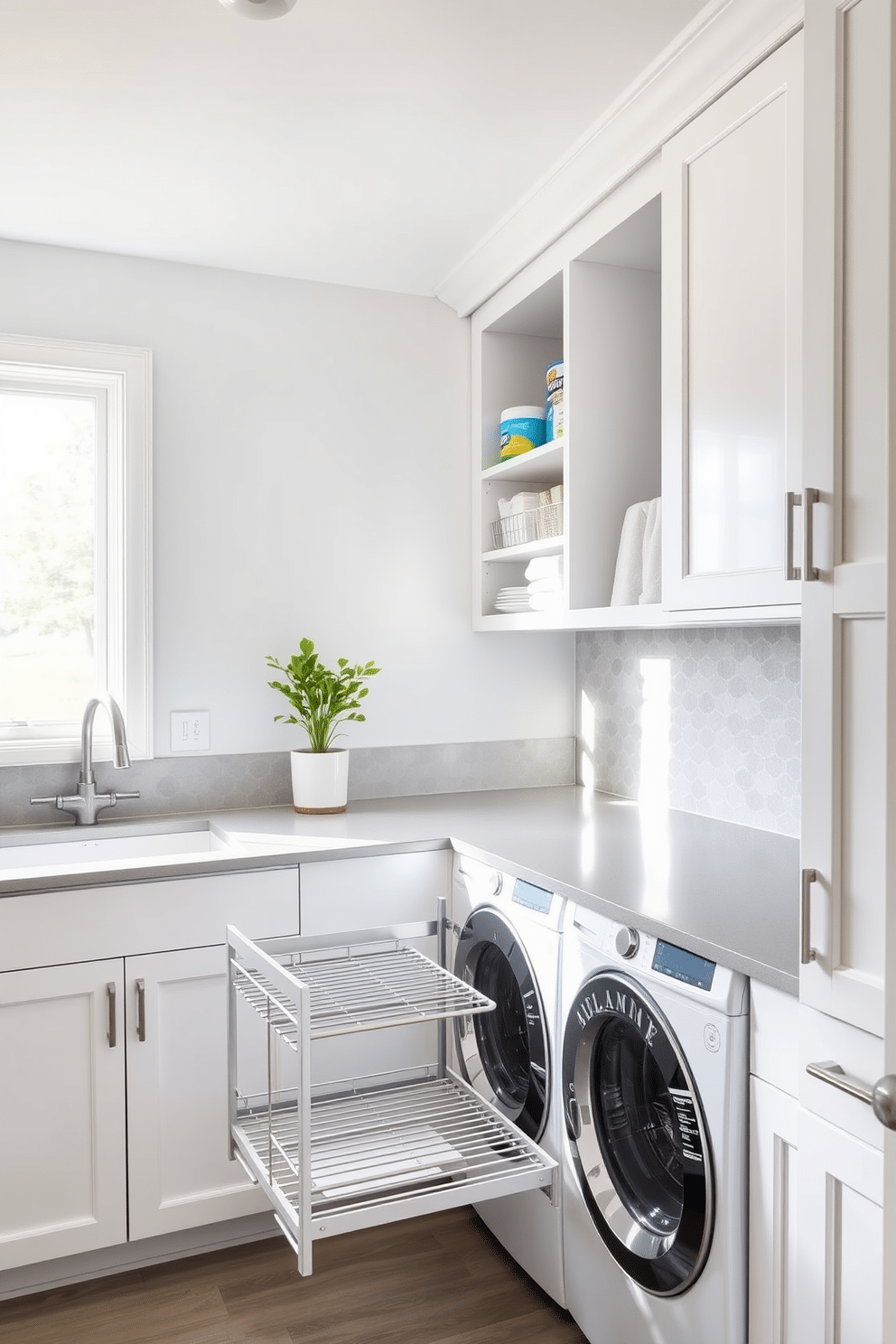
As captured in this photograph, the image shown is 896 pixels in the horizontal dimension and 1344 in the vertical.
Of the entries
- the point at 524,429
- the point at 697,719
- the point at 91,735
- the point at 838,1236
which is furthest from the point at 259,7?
the point at 838,1236

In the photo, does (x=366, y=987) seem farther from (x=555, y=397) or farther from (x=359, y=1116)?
(x=555, y=397)

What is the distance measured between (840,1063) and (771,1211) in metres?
0.36

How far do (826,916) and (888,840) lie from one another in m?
0.21

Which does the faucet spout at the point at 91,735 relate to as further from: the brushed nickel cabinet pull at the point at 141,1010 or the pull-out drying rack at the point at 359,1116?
the pull-out drying rack at the point at 359,1116

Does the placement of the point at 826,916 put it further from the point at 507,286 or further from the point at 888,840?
the point at 507,286

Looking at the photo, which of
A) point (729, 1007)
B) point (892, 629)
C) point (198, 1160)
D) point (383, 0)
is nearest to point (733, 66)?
point (383, 0)

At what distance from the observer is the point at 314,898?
224cm

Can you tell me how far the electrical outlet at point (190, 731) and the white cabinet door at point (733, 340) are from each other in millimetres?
1344

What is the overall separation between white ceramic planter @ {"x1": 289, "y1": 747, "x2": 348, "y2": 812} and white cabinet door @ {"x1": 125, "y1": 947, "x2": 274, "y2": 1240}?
563mm

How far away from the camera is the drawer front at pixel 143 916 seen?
2.00 meters

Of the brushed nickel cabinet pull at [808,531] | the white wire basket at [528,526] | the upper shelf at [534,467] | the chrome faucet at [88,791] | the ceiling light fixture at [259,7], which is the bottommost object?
the chrome faucet at [88,791]

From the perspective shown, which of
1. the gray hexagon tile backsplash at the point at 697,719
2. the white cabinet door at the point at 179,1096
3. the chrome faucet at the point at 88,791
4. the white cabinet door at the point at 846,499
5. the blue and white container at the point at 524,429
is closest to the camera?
the white cabinet door at the point at 846,499

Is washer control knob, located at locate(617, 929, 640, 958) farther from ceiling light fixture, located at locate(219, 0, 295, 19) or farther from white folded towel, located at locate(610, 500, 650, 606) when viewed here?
ceiling light fixture, located at locate(219, 0, 295, 19)

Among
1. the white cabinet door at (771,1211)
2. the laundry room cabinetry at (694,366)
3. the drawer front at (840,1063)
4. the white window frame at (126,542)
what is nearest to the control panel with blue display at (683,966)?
the white cabinet door at (771,1211)
